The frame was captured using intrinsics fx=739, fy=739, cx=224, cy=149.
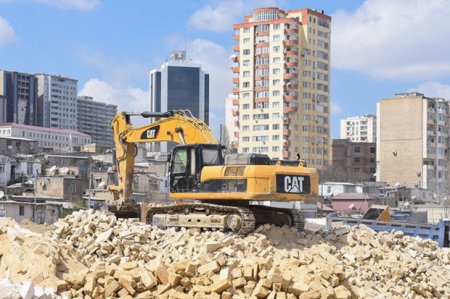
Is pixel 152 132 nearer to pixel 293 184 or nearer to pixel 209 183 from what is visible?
pixel 209 183

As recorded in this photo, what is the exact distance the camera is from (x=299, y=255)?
15.6 meters

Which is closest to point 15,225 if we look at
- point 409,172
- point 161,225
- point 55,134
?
point 161,225

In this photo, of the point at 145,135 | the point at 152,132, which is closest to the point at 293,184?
the point at 152,132

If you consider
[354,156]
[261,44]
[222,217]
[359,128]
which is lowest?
[222,217]

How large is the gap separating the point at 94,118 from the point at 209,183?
456ft

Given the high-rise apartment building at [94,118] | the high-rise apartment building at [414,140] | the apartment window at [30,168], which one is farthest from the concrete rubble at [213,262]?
the high-rise apartment building at [94,118]

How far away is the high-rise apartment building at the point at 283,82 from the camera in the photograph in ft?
266

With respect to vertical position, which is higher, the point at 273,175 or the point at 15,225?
the point at 273,175

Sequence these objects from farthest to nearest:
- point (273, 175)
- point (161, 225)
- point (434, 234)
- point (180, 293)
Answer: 1. point (434, 234)
2. point (161, 225)
3. point (273, 175)
4. point (180, 293)

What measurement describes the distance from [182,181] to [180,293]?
629 centimetres

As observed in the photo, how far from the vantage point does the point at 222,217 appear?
56.9 feet

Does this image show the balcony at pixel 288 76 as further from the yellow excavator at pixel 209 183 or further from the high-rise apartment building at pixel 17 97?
the high-rise apartment building at pixel 17 97

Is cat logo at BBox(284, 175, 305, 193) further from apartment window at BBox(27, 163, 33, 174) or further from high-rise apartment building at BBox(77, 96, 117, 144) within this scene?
high-rise apartment building at BBox(77, 96, 117, 144)

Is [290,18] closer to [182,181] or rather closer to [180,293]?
[182,181]
